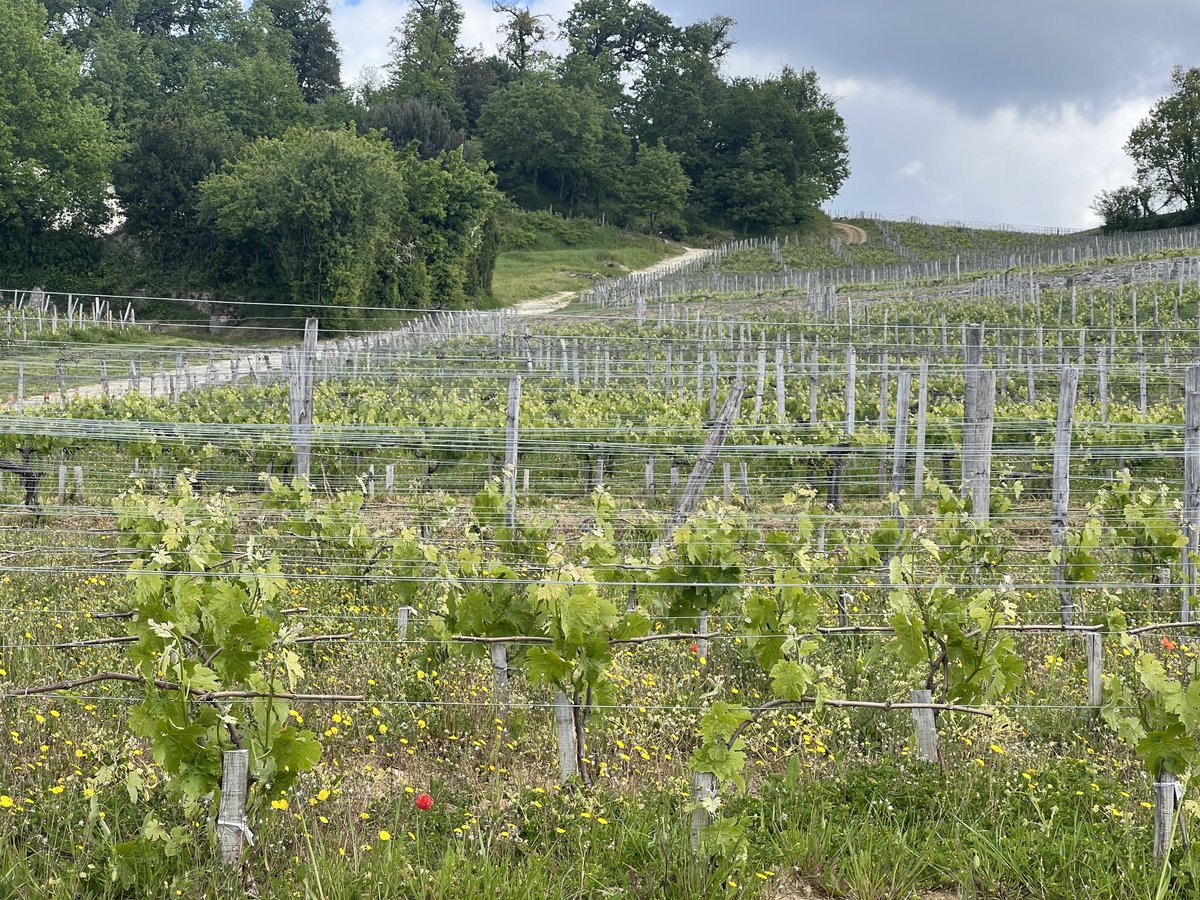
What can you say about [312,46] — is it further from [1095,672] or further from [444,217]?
[1095,672]

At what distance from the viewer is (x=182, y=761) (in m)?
3.88

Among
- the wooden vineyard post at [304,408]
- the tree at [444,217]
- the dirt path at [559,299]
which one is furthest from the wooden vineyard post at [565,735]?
the tree at [444,217]

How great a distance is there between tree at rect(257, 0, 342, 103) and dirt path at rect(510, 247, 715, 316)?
24.5 metres

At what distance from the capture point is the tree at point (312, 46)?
7062cm

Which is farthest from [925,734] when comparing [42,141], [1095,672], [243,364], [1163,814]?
[42,141]

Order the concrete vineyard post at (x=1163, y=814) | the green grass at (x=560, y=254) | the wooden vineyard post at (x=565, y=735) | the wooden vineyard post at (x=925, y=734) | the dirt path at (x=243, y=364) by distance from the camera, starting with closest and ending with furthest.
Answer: the concrete vineyard post at (x=1163, y=814) < the wooden vineyard post at (x=565, y=735) < the wooden vineyard post at (x=925, y=734) < the dirt path at (x=243, y=364) < the green grass at (x=560, y=254)

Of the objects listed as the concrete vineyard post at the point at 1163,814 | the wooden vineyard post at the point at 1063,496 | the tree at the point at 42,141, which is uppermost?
the tree at the point at 42,141

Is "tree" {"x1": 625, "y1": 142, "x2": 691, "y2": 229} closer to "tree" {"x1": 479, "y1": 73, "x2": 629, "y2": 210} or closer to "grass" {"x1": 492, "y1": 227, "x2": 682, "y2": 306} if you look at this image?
"tree" {"x1": 479, "y1": 73, "x2": 629, "y2": 210}

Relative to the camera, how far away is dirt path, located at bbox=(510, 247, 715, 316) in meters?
46.3

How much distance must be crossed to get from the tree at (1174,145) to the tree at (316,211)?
4677 centimetres

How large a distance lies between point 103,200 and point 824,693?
4599 cm

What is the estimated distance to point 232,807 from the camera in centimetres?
381

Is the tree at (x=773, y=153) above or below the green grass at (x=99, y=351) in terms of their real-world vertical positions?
above

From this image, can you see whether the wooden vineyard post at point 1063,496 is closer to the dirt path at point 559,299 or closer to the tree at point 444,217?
the dirt path at point 559,299
